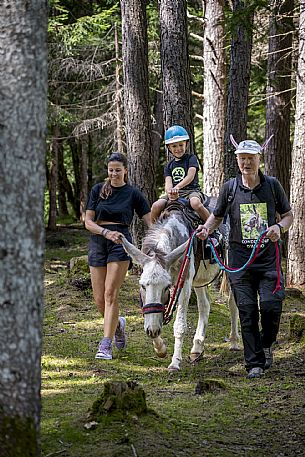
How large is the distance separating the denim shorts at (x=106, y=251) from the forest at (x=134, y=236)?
1229mm

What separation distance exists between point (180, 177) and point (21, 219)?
6.01 meters

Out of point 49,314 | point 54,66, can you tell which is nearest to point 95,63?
point 54,66

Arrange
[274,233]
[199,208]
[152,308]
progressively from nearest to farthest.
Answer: [274,233]
[152,308]
[199,208]

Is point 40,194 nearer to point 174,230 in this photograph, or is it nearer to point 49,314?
point 174,230

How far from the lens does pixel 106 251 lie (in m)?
8.94

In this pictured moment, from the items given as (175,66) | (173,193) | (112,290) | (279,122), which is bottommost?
(112,290)

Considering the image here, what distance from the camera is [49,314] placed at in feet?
41.7

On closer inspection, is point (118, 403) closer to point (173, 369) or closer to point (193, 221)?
point (173, 369)

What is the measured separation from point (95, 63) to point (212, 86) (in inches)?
432

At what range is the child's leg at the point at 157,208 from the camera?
945cm

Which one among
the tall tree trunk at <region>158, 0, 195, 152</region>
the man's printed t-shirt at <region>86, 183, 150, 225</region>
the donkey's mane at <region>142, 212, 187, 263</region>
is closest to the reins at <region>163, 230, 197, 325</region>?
the donkey's mane at <region>142, 212, 187, 263</region>

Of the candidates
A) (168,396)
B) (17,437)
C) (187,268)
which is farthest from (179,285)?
(17,437)

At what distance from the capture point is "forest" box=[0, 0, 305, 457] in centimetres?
381

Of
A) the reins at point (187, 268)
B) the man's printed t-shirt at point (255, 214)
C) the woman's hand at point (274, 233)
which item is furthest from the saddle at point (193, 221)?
the woman's hand at point (274, 233)
